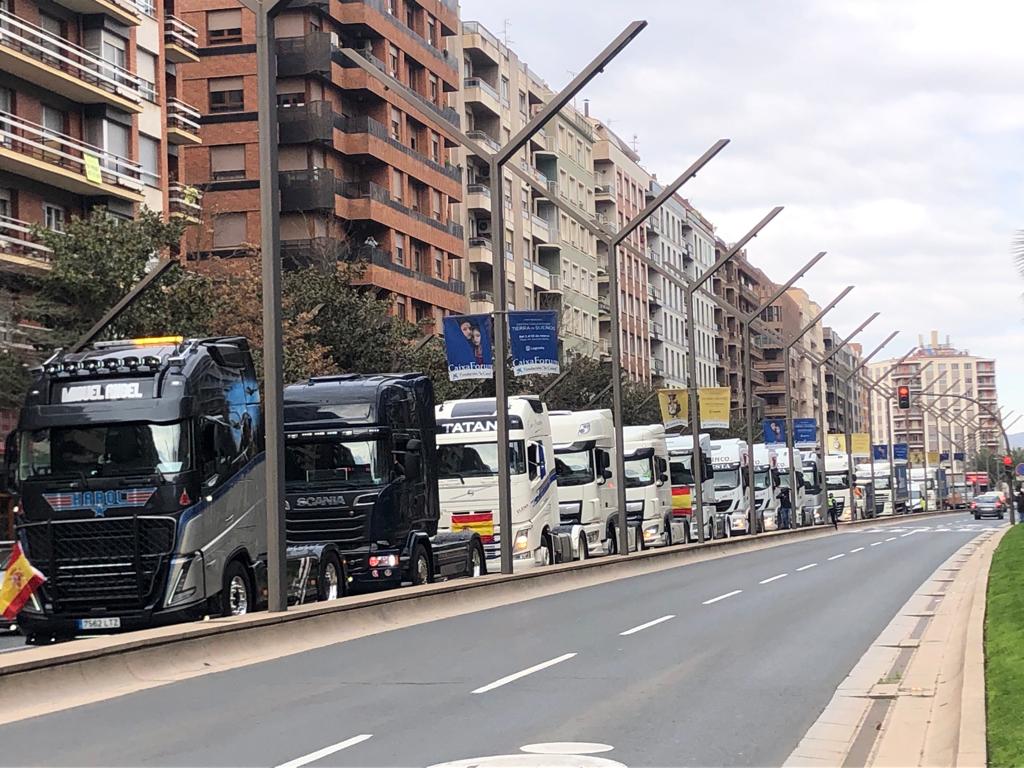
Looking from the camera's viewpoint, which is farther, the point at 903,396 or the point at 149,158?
the point at 903,396

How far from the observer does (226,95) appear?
74750 millimetres

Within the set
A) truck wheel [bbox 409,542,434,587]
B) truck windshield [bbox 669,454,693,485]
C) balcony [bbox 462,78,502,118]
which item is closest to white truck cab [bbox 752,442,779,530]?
truck windshield [bbox 669,454,693,485]

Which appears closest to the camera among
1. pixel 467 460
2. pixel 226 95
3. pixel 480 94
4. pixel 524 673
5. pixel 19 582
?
pixel 524 673

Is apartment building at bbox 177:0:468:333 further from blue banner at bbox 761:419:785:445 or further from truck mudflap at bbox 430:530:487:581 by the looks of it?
truck mudflap at bbox 430:530:487:581

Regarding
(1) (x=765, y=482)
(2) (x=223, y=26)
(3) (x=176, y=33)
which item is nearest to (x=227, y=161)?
(2) (x=223, y=26)

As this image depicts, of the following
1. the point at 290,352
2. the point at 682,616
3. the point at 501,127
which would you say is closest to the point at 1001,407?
the point at 501,127

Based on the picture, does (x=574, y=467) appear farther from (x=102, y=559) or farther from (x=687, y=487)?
(x=102, y=559)

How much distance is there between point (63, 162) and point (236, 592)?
98.1 feet

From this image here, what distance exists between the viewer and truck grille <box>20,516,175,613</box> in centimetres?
2097

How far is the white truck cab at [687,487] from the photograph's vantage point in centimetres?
5824

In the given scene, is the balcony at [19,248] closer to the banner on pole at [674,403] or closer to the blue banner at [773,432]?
the banner on pole at [674,403]

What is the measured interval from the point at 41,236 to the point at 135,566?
903 inches

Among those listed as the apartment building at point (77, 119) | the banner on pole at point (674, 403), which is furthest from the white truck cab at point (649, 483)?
the apartment building at point (77, 119)

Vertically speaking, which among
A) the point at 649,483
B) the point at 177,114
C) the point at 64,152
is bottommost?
the point at 649,483
